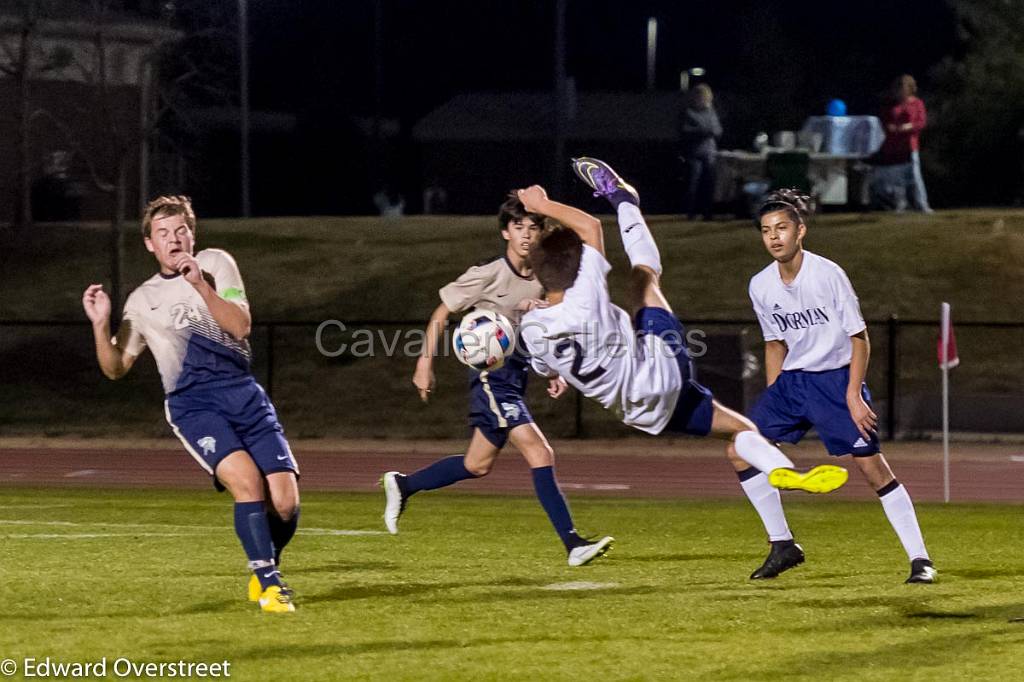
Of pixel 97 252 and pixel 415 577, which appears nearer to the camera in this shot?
pixel 415 577

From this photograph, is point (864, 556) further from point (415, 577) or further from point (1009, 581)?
point (415, 577)

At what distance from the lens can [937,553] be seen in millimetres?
10773

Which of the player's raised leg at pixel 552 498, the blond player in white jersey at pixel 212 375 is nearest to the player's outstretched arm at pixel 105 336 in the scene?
the blond player in white jersey at pixel 212 375

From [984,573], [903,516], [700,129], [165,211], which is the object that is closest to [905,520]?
[903,516]

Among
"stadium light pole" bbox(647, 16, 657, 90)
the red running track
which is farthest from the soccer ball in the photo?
"stadium light pole" bbox(647, 16, 657, 90)

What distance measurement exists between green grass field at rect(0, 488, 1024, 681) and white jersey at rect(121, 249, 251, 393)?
3.63ft

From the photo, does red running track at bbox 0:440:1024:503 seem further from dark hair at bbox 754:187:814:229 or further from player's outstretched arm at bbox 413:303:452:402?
dark hair at bbox 754:187:814:229

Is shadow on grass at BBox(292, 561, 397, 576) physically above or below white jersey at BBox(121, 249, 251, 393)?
below

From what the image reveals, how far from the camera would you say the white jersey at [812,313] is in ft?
29.4

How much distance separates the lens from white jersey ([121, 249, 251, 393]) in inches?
320

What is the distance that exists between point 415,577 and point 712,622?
207 centimetres

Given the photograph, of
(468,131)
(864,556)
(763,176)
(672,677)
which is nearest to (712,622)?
(672,677)

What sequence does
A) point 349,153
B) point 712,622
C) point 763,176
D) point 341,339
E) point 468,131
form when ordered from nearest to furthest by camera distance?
point 712,622
point 341,339
point 763,176
point 349,153
point 468,131

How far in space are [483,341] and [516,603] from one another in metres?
1.32
